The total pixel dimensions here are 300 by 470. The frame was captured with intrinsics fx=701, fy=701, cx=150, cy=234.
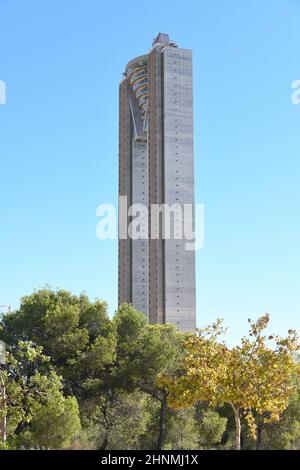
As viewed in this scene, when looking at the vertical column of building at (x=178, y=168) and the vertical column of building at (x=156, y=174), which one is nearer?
the vertical column of building at (x=178, y=168)

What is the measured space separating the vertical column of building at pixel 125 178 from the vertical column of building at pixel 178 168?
19.2 m

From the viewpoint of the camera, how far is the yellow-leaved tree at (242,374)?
116 feet

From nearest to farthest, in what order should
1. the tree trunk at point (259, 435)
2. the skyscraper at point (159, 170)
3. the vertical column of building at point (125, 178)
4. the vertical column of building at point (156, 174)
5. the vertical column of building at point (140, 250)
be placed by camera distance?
the tree trunk at point (259, 435) < the skyscraper at point (159, 170) < the vertical column of building at point (156, 174) < the vertical column of building at point (140, 250) < the vertical column of building at point (125, 178)

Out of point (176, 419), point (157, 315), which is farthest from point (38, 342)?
point (157, 315)

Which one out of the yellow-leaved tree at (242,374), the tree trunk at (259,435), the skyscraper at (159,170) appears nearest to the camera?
the yellow-leaved tree at (242,374)

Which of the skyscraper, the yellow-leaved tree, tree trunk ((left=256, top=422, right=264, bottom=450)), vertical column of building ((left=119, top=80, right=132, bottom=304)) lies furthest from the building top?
the yellow-leaved tree

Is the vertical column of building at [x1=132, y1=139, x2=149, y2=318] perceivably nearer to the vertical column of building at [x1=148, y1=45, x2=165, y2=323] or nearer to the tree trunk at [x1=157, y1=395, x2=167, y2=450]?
the vertical column of building at [x1=148, y1=45, x2=165, y2=323]

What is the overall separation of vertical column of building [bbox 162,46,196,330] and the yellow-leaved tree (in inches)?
3720

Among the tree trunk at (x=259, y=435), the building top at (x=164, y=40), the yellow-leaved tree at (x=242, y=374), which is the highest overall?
the building top at (x=164, y=40)

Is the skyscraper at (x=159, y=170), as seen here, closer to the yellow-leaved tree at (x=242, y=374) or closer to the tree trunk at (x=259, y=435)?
the tree trunk at (x=259, y=435)

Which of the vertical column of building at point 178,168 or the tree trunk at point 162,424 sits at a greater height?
the vertical column of building at point 178,168

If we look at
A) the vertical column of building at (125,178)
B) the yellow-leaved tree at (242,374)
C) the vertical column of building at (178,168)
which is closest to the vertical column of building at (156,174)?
the vertical column of building at (178,168)

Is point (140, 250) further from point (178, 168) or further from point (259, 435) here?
point (259, 435)

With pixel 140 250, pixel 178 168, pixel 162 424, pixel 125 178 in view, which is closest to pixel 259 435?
pixel 162 424
